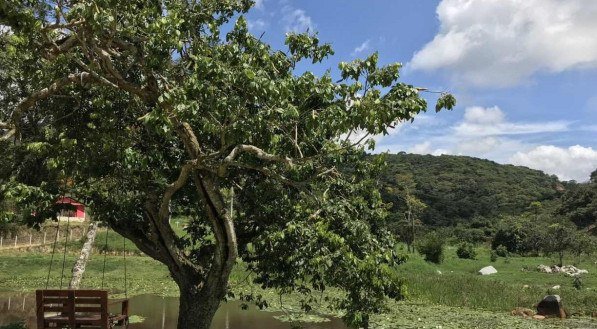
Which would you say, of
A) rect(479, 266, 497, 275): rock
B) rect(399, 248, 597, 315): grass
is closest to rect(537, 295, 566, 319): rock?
rect(399, 248, 597, 315): grass

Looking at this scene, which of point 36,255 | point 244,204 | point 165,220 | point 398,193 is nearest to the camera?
point 165,220

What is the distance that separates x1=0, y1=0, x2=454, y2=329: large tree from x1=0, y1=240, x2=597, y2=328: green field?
2571mm

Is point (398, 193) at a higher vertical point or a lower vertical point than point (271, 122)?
higher

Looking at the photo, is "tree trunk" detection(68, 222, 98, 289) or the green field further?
the green field

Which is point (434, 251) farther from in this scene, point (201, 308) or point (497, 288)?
point (201, 308)

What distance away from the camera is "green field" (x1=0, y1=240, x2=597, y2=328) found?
1863 centimetres

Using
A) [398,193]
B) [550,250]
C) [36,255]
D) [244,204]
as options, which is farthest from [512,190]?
[244,204]

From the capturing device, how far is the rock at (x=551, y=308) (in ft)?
66.8

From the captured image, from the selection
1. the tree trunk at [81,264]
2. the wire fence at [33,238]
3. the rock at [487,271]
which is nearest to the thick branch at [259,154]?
the tree trunk at [81,264]

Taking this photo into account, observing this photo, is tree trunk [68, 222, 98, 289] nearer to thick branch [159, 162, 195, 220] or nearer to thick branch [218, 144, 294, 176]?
thick branch [159, 162, 195, 220]

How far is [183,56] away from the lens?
29.1 ft

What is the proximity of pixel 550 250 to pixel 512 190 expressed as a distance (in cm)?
5540

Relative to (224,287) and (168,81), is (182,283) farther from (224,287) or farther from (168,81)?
(168,81)

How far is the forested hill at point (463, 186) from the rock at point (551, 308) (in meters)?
43.0
